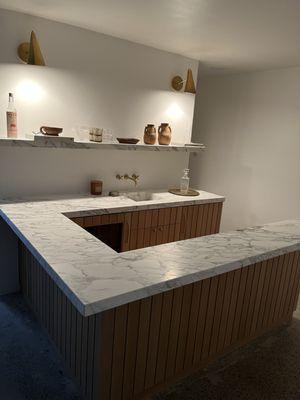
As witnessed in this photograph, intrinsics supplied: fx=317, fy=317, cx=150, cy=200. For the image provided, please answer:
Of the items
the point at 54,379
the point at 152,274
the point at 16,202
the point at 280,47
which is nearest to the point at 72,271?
the point at 152,274

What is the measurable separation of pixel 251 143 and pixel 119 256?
10.4ft

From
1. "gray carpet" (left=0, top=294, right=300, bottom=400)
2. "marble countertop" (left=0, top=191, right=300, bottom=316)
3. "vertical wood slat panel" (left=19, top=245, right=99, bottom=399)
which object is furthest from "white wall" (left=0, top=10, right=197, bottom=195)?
"gray carpet" (left=0, top=294, right=300, bottom=400)

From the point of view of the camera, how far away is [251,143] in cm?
423

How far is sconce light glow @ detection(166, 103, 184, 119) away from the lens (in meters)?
3.54

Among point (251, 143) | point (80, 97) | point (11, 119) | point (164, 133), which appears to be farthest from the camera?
point (251, 143)

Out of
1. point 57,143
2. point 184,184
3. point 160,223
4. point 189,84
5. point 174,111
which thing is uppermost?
point 189,84

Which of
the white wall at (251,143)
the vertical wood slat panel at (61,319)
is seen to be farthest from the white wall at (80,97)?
the white wall at (251,143)

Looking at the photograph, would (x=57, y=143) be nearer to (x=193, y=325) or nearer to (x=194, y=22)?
(x=194, y=22)

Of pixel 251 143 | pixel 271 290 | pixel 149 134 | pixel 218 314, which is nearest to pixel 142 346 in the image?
pixel 218 314

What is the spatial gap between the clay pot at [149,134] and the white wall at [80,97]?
133mm

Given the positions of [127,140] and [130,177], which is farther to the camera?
[130,177]

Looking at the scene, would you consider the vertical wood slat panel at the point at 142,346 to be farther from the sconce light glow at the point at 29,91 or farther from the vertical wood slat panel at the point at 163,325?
the sconce light glow at the point at 29,91

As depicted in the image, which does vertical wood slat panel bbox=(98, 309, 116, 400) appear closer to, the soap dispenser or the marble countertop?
the marble countertop

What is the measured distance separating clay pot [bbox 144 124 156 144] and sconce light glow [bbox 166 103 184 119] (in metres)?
0.38
